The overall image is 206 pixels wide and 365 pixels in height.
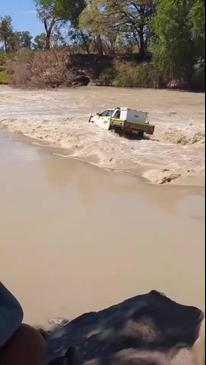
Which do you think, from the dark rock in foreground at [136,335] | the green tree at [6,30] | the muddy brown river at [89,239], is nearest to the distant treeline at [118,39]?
the green tree at [6,30]

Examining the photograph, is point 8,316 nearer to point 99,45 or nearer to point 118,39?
point 118,39

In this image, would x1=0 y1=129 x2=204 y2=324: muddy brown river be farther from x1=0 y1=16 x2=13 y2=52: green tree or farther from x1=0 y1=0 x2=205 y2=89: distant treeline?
x1=0 y1=16 x2=13 y2=52: green tree

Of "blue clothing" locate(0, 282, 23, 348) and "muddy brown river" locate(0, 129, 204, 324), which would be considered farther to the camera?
"muddy brown river" locate(0, 129, 204, 324)

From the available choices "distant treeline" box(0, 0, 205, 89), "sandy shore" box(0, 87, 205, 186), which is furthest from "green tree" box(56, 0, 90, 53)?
"sandy shore" box(0, 87, 205, 186)

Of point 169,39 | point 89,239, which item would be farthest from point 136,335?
point 169,39

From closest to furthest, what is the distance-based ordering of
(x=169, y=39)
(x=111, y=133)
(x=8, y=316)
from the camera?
(x=8, y=316) < (x=111, y=133) < (x=169, y=39)

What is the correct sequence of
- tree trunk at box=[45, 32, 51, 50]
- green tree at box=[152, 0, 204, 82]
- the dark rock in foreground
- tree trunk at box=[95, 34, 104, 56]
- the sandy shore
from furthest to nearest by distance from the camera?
tree trunk at box=[45, 32, 51, 50]
tree trunk at box=[95, 34, 104, 56]
green tree at box=[152, 0, 204, 82]
the sandy shore
the dark rock in foreground

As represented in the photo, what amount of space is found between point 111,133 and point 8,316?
17621mm

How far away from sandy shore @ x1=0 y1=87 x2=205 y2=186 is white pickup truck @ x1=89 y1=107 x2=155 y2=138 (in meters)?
0.31

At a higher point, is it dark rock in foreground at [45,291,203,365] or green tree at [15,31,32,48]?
green tree at [15,31,32,48]

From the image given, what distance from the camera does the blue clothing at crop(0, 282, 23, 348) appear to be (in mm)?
2141

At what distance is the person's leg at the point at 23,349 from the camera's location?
216cm

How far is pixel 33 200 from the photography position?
11609 mm

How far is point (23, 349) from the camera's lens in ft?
7.19
